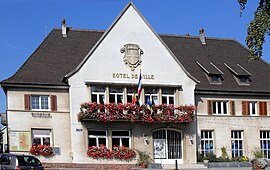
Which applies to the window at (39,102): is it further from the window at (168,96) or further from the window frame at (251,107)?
the window frame at (251,107)

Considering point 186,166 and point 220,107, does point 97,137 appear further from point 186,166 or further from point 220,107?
point 220,107

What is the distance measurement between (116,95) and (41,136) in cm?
644

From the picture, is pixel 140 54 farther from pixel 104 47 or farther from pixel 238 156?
pixel 238 156

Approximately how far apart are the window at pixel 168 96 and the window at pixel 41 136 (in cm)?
944

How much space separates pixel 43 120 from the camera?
39.6 meters

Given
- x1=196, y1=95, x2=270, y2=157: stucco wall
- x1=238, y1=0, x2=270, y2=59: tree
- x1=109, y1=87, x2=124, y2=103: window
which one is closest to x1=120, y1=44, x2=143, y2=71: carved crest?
x1=109, y1=87, x2=124, y2=103: window

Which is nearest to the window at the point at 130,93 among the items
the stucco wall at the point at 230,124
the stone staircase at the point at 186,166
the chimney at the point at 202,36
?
the stone staircase at the point at 186,166

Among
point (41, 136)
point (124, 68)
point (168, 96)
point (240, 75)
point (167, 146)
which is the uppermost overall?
point (124, 68)

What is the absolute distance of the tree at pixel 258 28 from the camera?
680 inches

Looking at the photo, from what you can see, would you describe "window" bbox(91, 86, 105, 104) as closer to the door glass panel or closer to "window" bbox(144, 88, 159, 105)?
"window" bbox(144, 88, 159, 105)

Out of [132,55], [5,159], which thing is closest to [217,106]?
[132,55]

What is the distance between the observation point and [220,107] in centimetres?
4591

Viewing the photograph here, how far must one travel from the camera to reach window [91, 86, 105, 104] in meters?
40.6

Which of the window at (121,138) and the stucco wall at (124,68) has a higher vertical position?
the stucco wall at (124,68)
